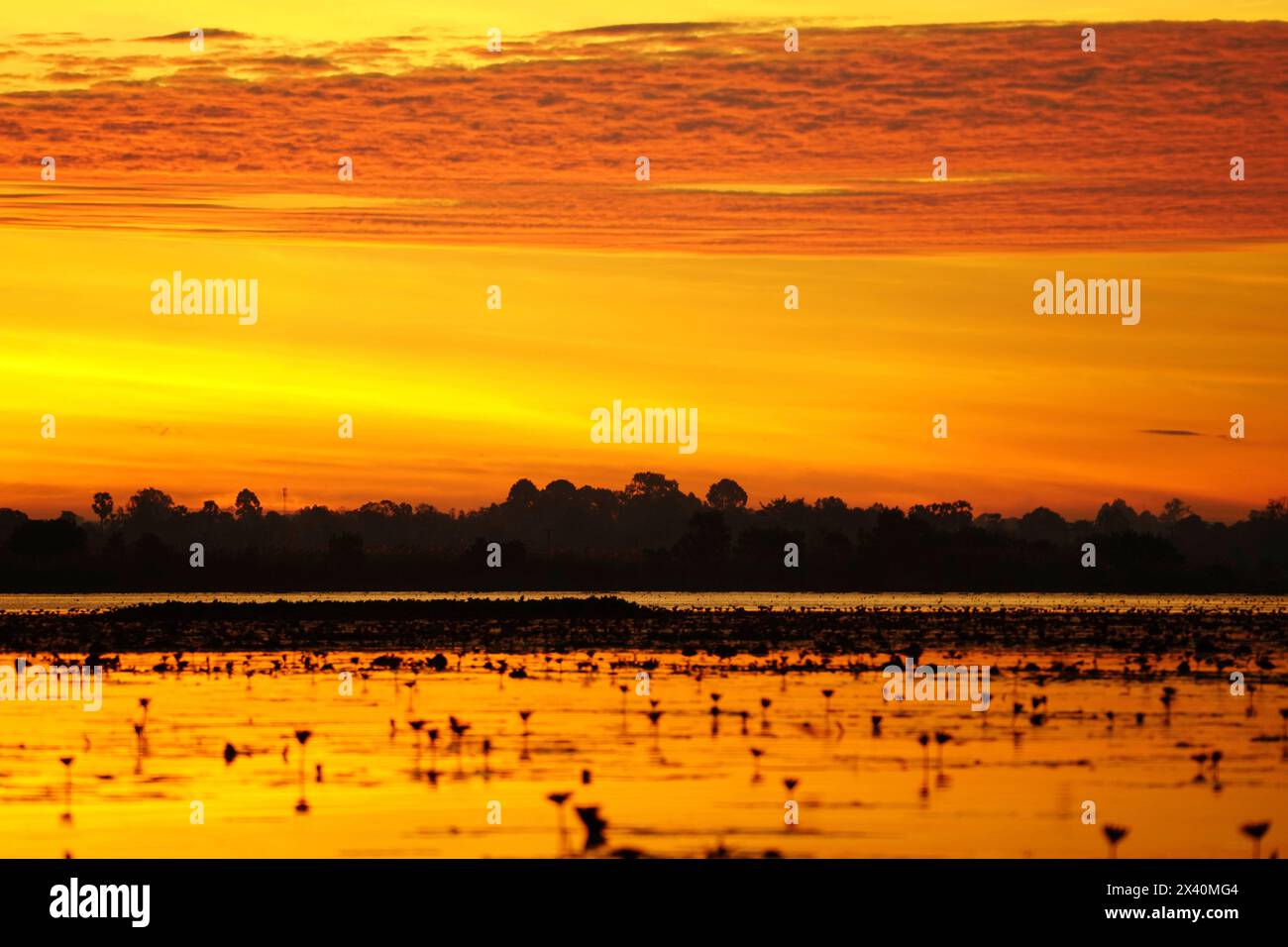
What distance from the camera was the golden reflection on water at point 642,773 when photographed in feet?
68.6

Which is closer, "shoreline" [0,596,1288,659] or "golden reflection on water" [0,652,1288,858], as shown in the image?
"golden reflection on water" [0,652,1288,858]

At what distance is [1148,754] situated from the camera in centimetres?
2812

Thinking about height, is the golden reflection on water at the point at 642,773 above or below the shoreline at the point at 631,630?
below

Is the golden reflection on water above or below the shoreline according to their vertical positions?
below

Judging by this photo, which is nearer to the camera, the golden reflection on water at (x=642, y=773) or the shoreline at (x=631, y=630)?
the golden reflection on water at (x=642, y=773)

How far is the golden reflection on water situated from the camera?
20922 millimetres

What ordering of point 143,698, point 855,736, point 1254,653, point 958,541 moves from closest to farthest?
1. point 855,736
2. point 143,698
3. point 1254,653
4. point 958,541

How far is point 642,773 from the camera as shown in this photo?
2606 centimetres

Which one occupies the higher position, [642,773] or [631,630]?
[631,630]

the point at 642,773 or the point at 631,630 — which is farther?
the point at 631,630
